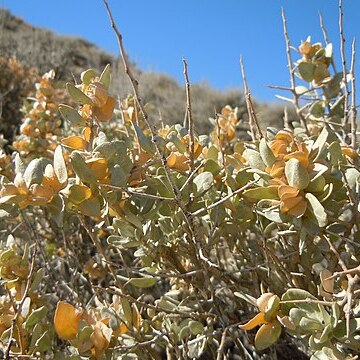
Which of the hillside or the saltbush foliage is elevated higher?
the hillside

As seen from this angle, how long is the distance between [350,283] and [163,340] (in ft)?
1.98

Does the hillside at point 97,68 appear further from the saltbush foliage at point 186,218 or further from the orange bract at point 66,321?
the orange bract at point 66,321

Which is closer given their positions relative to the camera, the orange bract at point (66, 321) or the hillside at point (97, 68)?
the orange bract at point (66, 321)

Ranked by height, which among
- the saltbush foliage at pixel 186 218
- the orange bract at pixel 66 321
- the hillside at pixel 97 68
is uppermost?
the hillside at pixel 97 68

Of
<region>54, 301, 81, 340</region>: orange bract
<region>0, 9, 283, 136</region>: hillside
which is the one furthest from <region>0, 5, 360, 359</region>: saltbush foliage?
<region>0, 9, 283, 136</region>: hillside

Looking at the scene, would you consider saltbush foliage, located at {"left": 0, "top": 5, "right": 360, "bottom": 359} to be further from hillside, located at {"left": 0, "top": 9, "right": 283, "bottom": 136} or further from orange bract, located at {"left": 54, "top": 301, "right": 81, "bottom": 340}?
hillside, located at {"left": 0, "top": 9, "right": 283, "bottom": 136}

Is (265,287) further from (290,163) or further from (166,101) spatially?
(166,101)

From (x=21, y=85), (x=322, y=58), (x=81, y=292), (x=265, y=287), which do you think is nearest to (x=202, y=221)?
(x=265, y=287)

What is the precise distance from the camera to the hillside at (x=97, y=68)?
9461 mm

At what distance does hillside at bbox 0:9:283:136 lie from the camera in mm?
9461

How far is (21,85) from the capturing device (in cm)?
586

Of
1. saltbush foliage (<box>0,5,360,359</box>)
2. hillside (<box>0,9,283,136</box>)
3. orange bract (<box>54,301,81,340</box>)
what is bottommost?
orange bract (<box>54,301,81,340</box>)

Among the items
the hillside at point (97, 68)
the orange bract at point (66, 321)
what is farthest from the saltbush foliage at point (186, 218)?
the hillside at point (97, 68)

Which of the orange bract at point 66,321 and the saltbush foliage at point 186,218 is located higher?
the saltbush foliage at point 186,218
